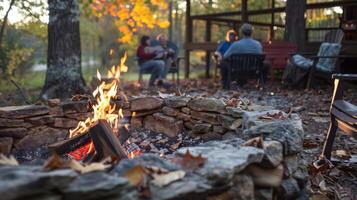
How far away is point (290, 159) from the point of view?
9.79ft

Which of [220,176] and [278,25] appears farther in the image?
[278,25]

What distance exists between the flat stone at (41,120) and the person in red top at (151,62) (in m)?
5.13

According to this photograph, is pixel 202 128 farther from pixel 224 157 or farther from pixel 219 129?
pixel 224 157

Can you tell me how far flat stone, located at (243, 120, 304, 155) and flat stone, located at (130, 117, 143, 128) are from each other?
71.2 inches

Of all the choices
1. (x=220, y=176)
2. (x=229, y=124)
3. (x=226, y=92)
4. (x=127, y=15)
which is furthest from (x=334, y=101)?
(x=127, y=15)

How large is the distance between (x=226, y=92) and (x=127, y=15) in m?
9.84

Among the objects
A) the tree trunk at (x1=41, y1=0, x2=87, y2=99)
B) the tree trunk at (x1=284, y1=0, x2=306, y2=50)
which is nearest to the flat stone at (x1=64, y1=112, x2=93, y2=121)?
the tree trunk at (x1=41, y1=0, x2=87, y2=99)

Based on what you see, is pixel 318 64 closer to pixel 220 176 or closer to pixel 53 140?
pixel 53 140

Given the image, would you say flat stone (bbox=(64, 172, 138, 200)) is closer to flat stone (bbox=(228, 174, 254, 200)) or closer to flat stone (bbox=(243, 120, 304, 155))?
flat stone (bbox=(228, 174, 254, 200))

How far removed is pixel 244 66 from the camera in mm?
8336

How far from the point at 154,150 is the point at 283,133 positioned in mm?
1394

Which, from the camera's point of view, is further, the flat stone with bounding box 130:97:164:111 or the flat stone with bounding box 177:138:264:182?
the flat stone with bounding box 130:97:164:111

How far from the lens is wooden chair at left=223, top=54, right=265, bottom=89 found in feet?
27.0


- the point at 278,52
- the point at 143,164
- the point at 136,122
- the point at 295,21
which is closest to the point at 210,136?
the point at 136,122
